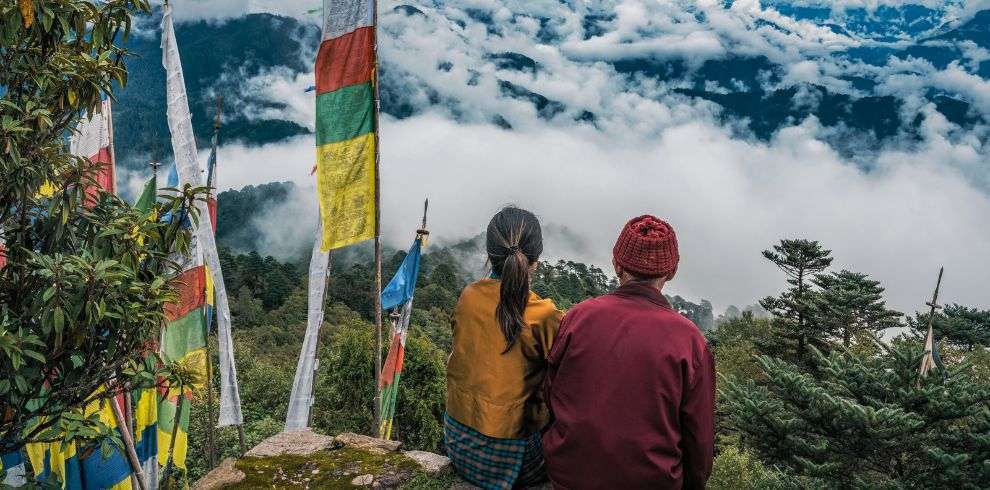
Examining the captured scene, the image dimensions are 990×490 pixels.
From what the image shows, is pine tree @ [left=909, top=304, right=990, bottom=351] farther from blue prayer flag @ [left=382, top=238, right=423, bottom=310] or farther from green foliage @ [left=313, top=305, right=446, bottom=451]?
blue prayer flag @ [left=382, top=238, right=423, bottom=310]

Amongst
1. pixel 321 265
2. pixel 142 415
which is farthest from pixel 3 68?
pixel 142 415

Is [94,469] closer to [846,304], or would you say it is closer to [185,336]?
[185,336]

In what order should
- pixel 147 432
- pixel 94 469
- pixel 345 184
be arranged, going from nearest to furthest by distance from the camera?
1. pixel 345 184
2. pixel 94 469
3. pixel 147 432

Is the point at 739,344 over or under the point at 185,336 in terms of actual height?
under

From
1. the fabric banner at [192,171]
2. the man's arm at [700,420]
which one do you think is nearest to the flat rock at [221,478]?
the man's arm at [700,420]

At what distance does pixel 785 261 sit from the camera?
29047 millimetres

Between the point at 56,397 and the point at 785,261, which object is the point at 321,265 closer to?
the point at 56,397

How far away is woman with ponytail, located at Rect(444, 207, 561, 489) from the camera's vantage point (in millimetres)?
3248

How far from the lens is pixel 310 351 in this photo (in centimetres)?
900

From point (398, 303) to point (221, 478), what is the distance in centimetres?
624

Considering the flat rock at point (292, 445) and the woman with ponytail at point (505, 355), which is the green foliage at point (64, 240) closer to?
the flat rock at point (292, 445)

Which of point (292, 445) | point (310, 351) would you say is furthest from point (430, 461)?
point (310, 351)

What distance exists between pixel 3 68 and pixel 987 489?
8.60 m

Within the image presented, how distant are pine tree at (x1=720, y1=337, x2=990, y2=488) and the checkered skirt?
4345 mm
